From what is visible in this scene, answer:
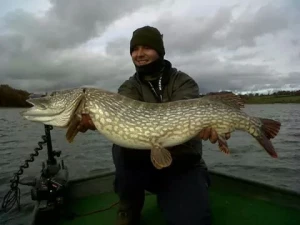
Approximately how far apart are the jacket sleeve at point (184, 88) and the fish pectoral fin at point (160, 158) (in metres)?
0.69

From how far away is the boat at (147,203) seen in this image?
351cm

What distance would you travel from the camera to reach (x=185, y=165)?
315cm

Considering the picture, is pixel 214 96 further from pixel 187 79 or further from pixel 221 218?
pixel 221 218

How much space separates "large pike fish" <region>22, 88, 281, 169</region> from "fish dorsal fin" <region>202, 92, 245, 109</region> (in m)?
0.06

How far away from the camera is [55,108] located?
2918mm

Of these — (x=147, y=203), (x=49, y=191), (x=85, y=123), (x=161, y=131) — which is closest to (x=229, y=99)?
(x=161, y=131)

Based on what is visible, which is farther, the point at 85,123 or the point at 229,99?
the point at 229,99

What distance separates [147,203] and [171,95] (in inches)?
65.3

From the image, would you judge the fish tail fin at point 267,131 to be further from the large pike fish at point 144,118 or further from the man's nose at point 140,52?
the man's nose at point 140,52

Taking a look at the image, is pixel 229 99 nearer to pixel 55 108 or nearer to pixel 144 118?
pixel 144 118

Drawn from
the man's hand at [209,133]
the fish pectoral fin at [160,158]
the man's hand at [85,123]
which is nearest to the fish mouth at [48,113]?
the man's hand at [85,123]

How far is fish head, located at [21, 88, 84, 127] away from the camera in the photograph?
9.50 ft

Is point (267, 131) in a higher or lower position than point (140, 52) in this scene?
lower

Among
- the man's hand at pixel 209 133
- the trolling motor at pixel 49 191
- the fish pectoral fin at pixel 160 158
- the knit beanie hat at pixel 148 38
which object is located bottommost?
the trolling motor at pixel 49 191
